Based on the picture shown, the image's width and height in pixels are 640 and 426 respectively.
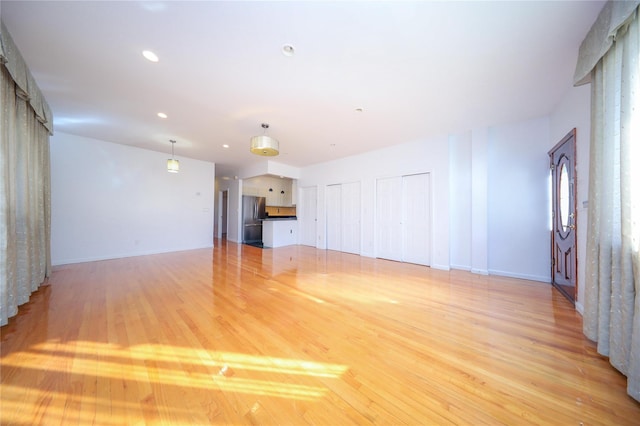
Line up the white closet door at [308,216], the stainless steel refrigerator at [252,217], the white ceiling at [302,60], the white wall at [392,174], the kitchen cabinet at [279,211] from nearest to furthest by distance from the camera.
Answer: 1. the white ceiling at [302,60]
2. the white wall at [392,174]
3. the white closet door at [308,216]
4. the stainless steel refrigerator at [252,217]
5. the kitchen cabinet at [279,211]

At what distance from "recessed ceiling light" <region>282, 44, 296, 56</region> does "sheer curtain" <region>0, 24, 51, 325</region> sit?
2451 mm

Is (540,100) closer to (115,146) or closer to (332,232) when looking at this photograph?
(332,232)

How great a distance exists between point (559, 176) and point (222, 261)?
22.3 feet

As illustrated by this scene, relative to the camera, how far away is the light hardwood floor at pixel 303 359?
4.09ft

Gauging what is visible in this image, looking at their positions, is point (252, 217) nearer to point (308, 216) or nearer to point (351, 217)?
point (308, 216)

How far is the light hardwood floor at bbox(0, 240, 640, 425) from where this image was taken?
4.09 ft

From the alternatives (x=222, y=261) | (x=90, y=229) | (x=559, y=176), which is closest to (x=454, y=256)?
(x=559, y=176)

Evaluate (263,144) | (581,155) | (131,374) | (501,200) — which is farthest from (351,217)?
(131,374)

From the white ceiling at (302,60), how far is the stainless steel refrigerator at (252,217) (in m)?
4.47

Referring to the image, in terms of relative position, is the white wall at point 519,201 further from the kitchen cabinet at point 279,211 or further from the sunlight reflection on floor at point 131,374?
the kitchen cabinet at point 279,211

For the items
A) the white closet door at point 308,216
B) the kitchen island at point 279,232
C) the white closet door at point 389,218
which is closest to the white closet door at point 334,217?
the white closet door at point 308,216

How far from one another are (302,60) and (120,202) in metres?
6.13

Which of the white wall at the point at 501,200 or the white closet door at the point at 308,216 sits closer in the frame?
the white wall at the point at 501,200

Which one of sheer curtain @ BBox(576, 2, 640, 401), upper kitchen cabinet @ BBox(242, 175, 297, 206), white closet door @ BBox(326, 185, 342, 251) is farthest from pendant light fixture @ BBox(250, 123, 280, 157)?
upper kitchen cabinet @ BBox(242, 175, 297, 206)
